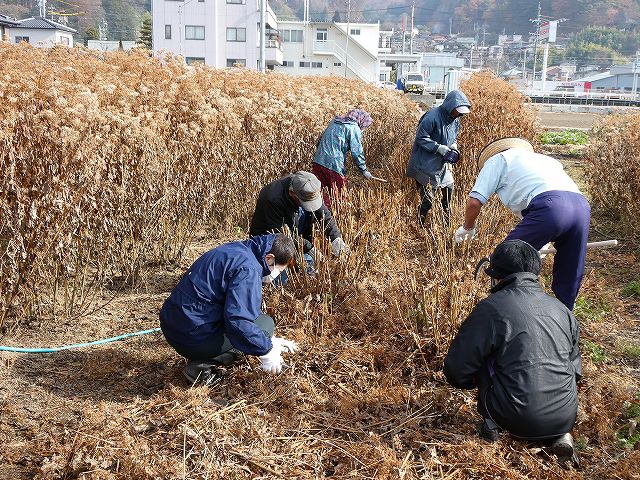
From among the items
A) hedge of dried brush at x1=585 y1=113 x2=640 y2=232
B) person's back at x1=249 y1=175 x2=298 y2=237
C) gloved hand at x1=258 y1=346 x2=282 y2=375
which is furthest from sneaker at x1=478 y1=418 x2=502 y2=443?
hedge of dried brush at x1=585 y1=113 x2=640 y2=232

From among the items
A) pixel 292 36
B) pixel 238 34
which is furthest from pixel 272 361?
pixel 292 36

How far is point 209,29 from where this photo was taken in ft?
138

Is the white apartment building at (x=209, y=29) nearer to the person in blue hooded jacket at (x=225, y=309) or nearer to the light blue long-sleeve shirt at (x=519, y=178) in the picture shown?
the light blue long-sleeve shirt at (x=519, y=178)

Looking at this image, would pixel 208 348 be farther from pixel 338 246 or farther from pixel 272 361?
pixel 338 246

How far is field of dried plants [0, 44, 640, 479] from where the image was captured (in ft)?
9.71

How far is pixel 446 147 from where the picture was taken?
6.85 metres

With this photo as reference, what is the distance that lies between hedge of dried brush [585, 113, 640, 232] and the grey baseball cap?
412 cm

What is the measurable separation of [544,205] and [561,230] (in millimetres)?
178

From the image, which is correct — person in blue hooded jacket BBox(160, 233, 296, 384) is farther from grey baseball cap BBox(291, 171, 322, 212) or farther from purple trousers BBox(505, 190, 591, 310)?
purple trousers BBox(505, 190, 591, 310)

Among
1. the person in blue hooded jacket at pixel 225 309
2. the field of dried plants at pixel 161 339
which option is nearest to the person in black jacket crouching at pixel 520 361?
the field of dried plants at pixel 161 339

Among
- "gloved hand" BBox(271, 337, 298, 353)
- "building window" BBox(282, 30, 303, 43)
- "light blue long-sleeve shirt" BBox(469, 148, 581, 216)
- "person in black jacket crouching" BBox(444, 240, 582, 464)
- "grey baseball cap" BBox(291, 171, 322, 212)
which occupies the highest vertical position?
"building window" BBox(282, 30, 303, 43)

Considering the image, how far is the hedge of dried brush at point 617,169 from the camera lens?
720 cm

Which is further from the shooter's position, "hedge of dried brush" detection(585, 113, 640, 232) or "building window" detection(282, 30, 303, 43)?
"building window" detection(282, 30, 303, 43)

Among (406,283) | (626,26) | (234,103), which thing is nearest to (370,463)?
(406,283)
